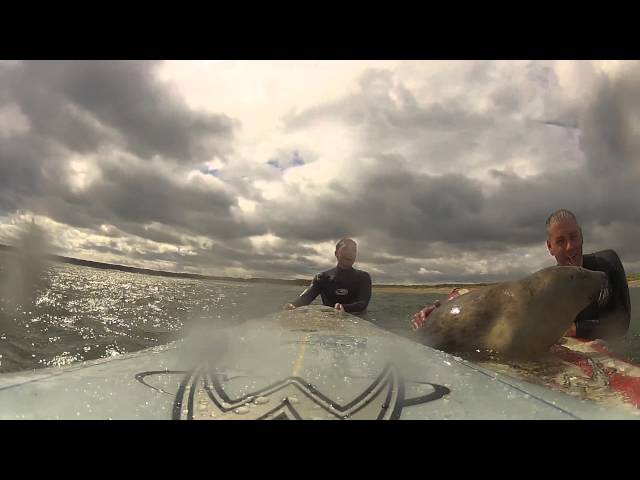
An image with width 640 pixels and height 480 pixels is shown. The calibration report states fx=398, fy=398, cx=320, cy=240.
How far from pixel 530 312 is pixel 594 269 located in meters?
2.05

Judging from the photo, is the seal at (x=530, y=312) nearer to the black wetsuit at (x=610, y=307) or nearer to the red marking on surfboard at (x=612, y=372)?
the red marking on surfboard at (x=612, y=372)

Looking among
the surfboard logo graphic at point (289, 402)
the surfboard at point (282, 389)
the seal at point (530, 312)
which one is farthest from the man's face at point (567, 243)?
the surfboard logo graphic at point (289, 402)

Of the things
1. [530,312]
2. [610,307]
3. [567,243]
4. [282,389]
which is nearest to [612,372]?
[530,312]

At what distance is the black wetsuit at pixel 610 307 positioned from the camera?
565cm

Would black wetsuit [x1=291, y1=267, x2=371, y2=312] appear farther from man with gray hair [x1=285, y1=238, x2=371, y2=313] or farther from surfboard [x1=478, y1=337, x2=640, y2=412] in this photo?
surfboard [x1=478, y1=337, x2=640, y2=412]

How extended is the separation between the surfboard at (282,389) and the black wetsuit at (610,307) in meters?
3.62

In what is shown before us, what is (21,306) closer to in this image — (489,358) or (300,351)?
(300,351)

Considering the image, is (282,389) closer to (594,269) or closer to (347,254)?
(594,269)

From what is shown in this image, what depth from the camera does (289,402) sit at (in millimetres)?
2092

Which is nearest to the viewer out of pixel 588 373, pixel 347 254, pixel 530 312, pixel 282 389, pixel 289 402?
pixel 289 402

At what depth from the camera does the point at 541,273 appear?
15.6 ft

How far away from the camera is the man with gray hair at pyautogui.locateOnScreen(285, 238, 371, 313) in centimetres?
906

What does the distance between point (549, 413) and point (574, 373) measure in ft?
7.87
